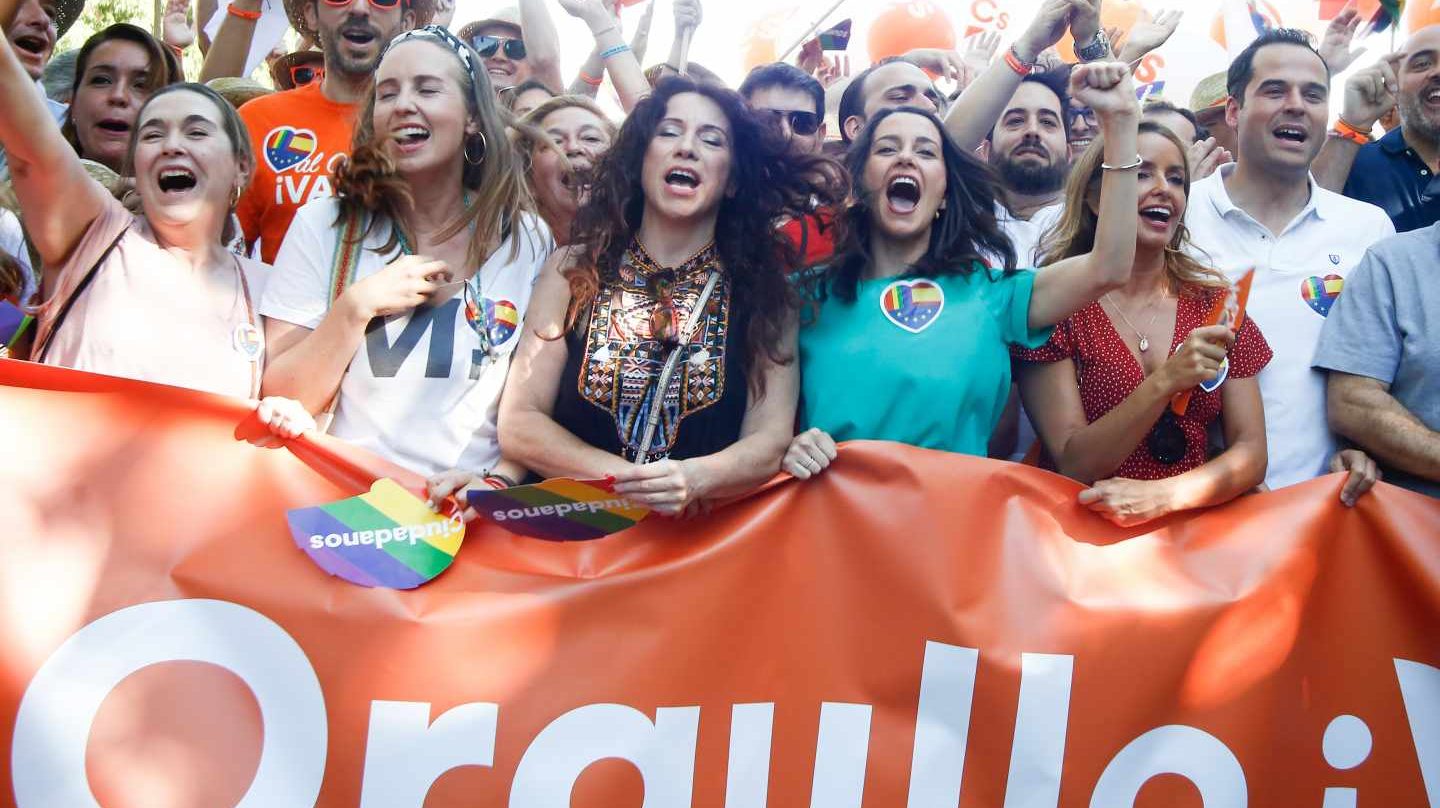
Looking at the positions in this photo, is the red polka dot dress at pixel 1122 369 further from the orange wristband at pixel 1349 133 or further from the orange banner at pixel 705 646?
the orange wristband at pixel 1349 133

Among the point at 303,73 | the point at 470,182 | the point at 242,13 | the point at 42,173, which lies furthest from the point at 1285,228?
the point at 242,13

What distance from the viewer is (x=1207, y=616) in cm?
339

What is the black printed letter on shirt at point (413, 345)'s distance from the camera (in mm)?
3500

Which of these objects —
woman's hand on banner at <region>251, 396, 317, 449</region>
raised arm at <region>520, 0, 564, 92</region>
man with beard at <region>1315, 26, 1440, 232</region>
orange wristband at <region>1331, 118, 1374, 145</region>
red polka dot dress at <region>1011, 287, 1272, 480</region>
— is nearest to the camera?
woman's hand on banner at <region>251, 396, 317, 449</region>

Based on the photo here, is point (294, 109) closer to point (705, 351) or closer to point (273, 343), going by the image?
point (273, 343)

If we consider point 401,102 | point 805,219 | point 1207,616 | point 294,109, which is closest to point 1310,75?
point 805,219

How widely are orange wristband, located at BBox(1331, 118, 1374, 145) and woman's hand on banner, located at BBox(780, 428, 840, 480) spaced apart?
3.17 meters

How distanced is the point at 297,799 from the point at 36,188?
1.57m

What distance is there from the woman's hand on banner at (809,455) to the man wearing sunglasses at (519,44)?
2.68 meters

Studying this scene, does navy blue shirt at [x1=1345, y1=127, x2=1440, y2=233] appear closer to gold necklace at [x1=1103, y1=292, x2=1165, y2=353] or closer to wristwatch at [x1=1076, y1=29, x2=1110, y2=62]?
gold necklace at [x1=1103, y1=292, x2=1165, y2=353]

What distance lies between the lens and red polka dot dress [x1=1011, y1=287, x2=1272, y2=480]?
3.77 metres

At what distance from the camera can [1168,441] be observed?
148 inches

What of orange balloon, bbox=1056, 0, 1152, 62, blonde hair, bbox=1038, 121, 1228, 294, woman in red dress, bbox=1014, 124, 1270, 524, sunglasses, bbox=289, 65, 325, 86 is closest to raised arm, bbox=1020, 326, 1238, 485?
woman in red dress, bbox=1014, 124, 1270, 524

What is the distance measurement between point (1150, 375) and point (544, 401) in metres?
1.58
